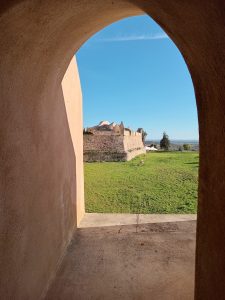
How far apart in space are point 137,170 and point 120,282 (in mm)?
11253

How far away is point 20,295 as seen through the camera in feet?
9.92

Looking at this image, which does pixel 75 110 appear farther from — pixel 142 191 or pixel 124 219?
pixel 142 191

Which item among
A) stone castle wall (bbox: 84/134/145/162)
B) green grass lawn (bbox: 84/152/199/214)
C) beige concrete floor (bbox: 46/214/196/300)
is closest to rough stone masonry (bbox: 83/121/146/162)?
stone castle wall (bbox: 84/134/145/162)

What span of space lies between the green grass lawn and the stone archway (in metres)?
5.06

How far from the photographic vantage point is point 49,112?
13.9 feet

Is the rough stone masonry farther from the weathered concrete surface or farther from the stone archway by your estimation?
the stone archway

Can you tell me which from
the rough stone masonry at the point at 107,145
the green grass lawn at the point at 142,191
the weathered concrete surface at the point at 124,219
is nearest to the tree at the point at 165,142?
the rough stone masonry at the point at 107,145

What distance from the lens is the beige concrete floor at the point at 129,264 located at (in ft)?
13.0

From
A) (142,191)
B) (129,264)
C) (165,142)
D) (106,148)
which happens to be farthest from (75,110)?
(165,142)

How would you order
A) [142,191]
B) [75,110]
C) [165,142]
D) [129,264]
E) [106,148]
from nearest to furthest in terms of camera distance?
[129,264]
[75,110]
[142,191]
[106,148]
[165,142]

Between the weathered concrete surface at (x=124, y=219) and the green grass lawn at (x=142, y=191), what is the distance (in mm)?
1490

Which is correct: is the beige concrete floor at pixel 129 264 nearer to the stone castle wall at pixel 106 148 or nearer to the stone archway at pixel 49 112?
the stone archway at pixel 49 112

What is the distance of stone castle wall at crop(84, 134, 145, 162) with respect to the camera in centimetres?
2020

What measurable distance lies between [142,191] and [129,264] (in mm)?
6316
